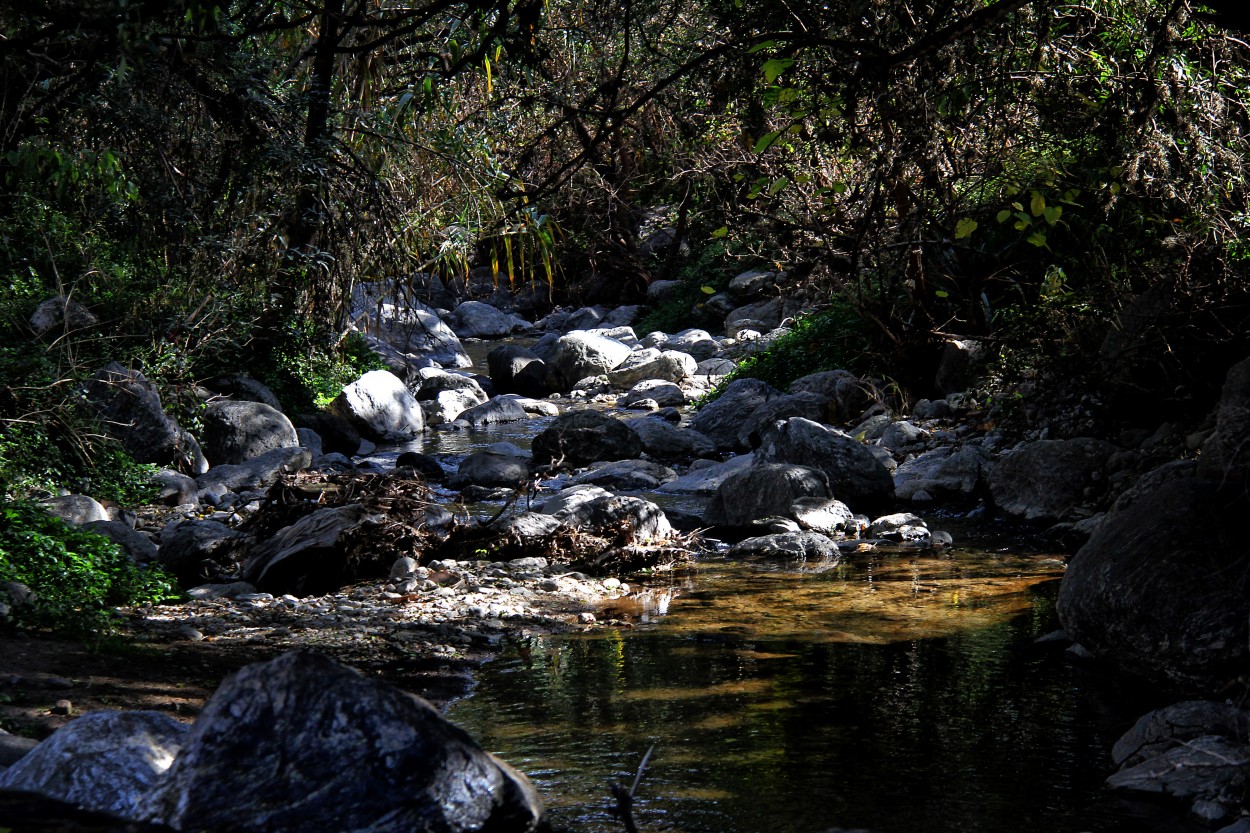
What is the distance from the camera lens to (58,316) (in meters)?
11.3

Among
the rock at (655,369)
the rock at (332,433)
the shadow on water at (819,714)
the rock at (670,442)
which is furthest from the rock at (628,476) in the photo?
the rock at (655,369)

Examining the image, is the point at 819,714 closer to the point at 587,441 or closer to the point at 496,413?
the point at 587,441

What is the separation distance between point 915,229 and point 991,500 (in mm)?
3868

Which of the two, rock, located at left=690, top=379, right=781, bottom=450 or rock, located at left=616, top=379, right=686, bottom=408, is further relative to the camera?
rock, located at left=616, top=379, right=686, bottom=408

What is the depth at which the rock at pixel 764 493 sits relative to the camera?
404 inches

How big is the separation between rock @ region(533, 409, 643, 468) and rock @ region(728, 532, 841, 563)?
Answer: 4447mm

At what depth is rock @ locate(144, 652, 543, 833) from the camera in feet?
10.4

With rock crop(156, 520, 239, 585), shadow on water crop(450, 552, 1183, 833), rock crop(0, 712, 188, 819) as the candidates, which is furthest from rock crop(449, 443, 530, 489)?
rock crop(0, 712, 188, 819)

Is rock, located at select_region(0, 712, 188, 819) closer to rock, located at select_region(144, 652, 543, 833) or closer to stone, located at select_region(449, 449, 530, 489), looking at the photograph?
rock, located at select_region(144, 652, 543, 833)

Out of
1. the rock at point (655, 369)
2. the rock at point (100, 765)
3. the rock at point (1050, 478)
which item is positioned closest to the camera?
the rock at point (100, 765)

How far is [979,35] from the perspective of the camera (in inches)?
234

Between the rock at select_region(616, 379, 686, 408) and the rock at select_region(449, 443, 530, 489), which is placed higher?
the rock at select_region(616, 379, 686, 408)

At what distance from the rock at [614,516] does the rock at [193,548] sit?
8.49 ft

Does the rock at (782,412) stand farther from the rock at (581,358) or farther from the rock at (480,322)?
the rock at (480,322)
